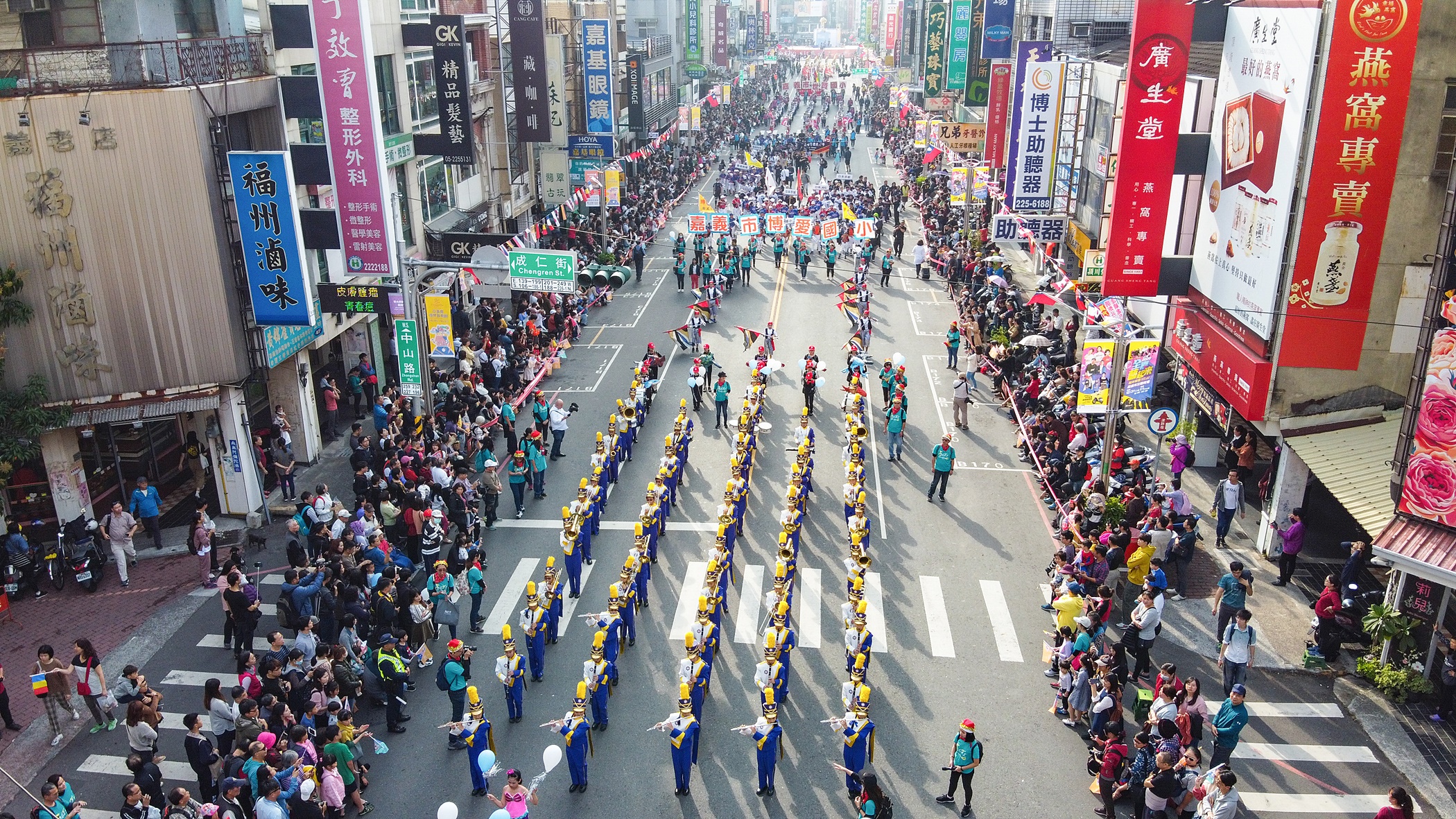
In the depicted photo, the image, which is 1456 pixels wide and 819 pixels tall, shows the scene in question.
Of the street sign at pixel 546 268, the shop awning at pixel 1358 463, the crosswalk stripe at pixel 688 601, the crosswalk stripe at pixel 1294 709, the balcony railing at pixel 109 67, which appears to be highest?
the balcony railing at pixel 109 67

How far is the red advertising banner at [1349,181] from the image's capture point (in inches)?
659

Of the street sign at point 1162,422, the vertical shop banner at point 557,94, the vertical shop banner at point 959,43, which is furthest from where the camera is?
the vertical shop banner at point 959,43

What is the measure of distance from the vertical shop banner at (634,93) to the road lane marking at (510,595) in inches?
1781

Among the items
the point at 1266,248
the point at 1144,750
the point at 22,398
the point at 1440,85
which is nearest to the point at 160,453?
the point at 22,398

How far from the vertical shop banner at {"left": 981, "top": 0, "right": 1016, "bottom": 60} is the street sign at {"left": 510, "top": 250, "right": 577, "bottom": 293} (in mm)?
26505

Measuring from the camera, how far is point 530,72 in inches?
1500

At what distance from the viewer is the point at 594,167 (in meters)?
43.3

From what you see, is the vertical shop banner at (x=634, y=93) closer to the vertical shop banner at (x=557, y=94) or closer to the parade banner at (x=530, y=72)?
the vertical shop banner at (x=557, y=94)

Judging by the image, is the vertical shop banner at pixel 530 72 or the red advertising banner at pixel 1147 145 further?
the vertical shop banner at pixel 530 72

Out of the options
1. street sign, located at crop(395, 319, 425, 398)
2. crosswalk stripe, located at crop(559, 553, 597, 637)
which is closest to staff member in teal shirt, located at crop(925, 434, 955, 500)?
crosswalk stripe, located at crop(559, 553, 597, 637)

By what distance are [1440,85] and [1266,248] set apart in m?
3.62

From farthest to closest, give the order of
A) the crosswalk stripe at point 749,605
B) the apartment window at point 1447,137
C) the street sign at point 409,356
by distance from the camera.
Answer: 1. the street sign at point 409,356
2. the crosswalk stripe at point 749,605
3. the apartment window at point 1447,137

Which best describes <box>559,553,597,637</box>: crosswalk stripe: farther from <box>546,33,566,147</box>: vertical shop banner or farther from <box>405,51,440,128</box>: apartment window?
<box>546,33,566,147</box>: vertical shop banner

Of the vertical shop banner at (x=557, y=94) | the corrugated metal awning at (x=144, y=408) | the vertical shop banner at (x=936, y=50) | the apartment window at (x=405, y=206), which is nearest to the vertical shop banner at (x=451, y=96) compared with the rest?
the apartment window at (x=405, y=206)
